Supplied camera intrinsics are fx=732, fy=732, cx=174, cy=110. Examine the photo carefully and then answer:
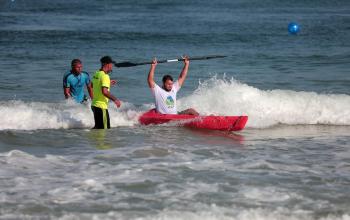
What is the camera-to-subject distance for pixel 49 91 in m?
18.5

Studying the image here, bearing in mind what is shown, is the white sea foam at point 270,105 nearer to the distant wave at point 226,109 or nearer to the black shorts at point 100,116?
the distant wave at point 226,109

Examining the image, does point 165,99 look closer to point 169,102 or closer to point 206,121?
point 169,102

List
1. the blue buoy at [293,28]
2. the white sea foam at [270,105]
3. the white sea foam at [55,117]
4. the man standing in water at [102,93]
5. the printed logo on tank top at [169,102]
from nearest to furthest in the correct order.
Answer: the man standing in water at [102,93] → the printed logo on tank top at [169,102] → the white sea foam at [55,117] → the white sea foam at [270,105] → the blue buoy at [293,28]

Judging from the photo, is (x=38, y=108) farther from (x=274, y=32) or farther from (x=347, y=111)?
(x=274, y=32)

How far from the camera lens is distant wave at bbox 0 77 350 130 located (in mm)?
14594

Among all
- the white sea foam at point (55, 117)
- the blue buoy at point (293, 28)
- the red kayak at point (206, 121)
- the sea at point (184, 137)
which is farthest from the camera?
the blue buoy at point (293, 28)

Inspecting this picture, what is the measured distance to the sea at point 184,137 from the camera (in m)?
8.65

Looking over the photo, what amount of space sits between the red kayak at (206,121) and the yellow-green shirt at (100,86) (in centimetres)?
135

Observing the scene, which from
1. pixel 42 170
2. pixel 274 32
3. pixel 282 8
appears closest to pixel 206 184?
pixel 42 170

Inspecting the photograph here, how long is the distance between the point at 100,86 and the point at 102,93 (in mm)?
126

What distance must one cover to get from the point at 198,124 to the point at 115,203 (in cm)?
554

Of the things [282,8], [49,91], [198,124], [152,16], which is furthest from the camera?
[282,8]

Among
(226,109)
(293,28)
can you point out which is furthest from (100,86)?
(293,28)

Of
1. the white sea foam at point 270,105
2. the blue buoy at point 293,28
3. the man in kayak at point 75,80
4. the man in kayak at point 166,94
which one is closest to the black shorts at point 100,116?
the man in kayak at point 166,94
